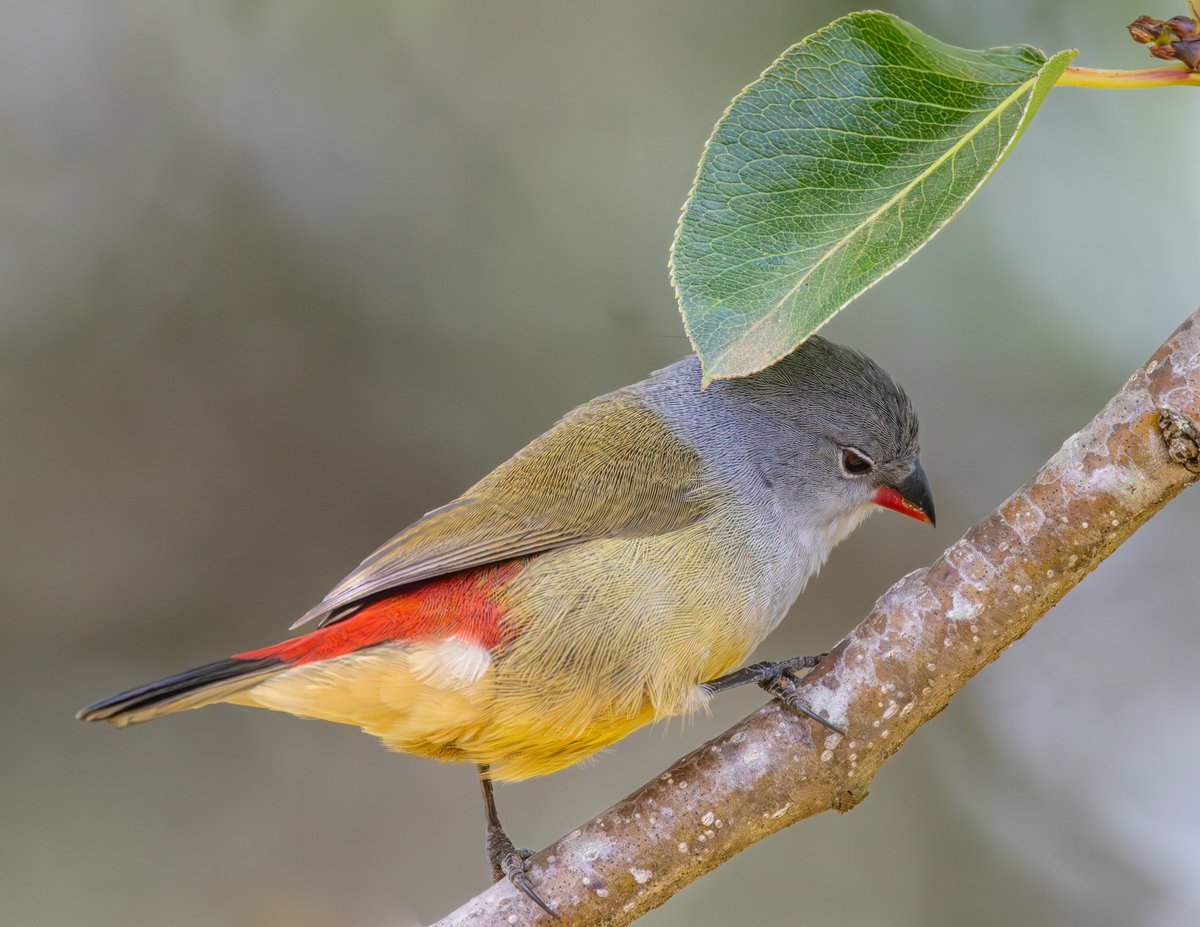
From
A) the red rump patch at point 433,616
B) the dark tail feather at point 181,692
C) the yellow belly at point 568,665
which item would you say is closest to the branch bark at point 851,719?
the yellow belly at point 568,665

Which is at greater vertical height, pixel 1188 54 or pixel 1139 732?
pixel 1188 54

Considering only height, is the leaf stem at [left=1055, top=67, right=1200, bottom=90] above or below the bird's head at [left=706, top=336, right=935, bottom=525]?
below

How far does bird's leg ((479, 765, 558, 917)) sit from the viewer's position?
2.04 m

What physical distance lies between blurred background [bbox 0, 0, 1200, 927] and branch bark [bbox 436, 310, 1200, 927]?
64.9 inches

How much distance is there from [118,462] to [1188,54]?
342 cm

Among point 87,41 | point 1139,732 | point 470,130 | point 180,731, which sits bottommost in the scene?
point 1139,732

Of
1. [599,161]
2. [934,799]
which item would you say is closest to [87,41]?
[599,161]

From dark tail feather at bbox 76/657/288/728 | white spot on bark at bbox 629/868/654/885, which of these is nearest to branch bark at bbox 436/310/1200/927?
white spot on bark at bbox 629/868/654/885

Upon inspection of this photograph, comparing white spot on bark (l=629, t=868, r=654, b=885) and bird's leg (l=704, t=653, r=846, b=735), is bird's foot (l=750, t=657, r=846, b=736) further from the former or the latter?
white spot on bark (l=629, t=868, r=654, b=885)

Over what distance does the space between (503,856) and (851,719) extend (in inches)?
33.9

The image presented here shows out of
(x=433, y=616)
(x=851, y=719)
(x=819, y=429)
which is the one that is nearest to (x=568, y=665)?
(x=433, y=616)

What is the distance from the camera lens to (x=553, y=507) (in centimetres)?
253

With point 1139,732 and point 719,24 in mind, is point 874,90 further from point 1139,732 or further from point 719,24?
point 1139,732

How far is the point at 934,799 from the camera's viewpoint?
12.9ft
